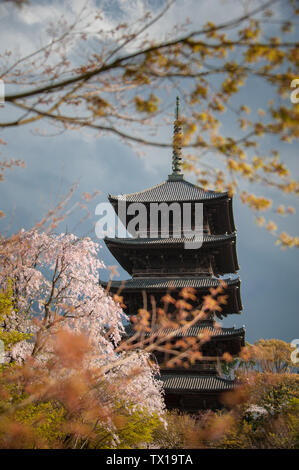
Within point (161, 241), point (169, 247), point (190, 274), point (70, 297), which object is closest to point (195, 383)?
point (190, 274)

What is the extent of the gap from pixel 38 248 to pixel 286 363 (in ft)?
124

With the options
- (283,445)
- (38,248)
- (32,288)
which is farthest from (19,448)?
(283,445)

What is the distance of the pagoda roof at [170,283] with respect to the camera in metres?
17.5

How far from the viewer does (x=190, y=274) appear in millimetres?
18953

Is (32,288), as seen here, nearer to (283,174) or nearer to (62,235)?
(62,235)

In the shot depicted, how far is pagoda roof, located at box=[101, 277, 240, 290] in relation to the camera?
17.5 metres

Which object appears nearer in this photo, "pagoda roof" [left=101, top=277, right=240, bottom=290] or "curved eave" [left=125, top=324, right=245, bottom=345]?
"curved eave" [left=125, top=324, right=245, bottom=345]

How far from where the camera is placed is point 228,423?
1448 cm

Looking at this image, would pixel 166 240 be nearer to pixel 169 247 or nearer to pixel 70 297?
pixel 169 247

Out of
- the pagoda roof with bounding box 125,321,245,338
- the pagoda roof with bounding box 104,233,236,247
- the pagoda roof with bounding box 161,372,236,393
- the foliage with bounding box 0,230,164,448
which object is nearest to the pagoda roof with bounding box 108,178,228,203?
the pagoda roof with bounding box 104,233,236,247

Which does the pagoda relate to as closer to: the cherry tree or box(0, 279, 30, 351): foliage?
the cherry tree

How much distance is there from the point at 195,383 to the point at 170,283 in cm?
469

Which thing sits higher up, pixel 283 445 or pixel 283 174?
pixel 283 174
